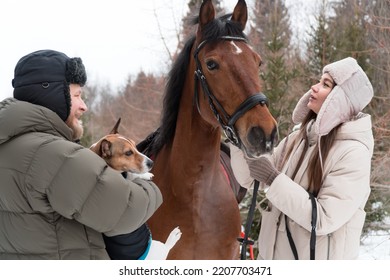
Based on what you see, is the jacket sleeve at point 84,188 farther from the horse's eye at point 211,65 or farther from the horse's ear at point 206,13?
the horse's ear at point 206,13

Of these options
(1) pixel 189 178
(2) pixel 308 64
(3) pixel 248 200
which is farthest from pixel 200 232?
(2) pixel 308 64

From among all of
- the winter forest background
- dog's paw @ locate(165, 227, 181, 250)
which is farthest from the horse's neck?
the winter forest background

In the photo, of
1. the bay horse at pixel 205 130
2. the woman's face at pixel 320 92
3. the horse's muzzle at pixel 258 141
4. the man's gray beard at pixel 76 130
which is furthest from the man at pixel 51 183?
the woman's face at pixel 320 92

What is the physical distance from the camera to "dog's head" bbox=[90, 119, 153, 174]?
2.74m

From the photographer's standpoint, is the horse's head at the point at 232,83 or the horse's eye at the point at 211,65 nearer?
the horse's head at the point at 232,83

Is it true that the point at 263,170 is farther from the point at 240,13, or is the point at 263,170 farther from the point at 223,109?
the point at 240,13

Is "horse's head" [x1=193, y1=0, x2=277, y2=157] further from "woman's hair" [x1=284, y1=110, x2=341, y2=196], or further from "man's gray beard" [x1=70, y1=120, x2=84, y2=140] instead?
"man's gray beard" [x1=70, y1=120, x2=84, y2=140]

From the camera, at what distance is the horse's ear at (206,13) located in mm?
3049

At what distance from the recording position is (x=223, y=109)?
2.89 meters

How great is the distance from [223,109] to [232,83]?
184 millimetres

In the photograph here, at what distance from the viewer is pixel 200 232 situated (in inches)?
130

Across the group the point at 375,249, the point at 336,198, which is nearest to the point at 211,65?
the point at 336,198

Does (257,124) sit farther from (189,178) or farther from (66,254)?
(66,254)

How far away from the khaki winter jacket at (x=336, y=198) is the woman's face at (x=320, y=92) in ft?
0.74
